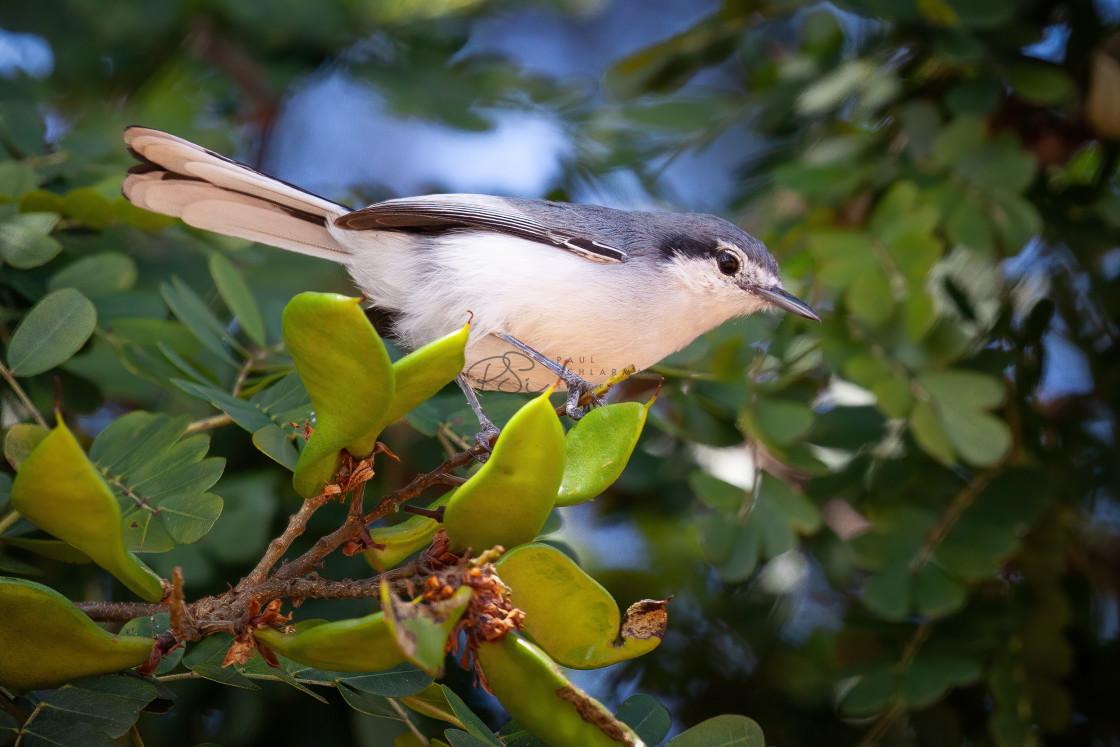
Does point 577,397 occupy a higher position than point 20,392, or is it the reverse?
point 20,392

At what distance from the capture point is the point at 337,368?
3.27ft

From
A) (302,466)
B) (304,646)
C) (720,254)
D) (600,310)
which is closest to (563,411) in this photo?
(600,310)

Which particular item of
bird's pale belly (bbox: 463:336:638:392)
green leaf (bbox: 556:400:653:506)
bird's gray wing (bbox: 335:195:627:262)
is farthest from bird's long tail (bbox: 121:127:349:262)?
green leaf (bbox: 556:400:653:506)

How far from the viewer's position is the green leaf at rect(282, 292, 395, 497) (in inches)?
38.0

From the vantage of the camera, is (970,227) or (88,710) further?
(970,227)

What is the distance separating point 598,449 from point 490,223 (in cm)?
88

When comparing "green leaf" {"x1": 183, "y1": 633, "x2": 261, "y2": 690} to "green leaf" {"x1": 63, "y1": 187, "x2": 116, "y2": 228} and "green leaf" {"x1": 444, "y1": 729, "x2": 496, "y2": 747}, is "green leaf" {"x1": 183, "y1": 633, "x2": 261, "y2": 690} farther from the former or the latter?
"green leaf" {"x1": 63, "y1": 187, "x2": 116, "y2": 228}

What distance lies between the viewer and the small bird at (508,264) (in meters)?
1.67

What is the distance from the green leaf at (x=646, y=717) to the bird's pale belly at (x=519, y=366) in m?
0.66

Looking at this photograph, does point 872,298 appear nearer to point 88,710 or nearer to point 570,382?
point 570,382

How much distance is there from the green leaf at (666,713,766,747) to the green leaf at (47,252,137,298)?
143 centimetres

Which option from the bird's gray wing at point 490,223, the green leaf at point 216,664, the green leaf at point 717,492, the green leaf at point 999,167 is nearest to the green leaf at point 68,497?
the green leaf at point 216,664

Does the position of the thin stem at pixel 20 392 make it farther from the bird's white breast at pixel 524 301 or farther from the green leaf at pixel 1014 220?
the green leaf at pixel 1014 220

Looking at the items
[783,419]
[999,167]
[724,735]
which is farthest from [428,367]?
[999,167]
